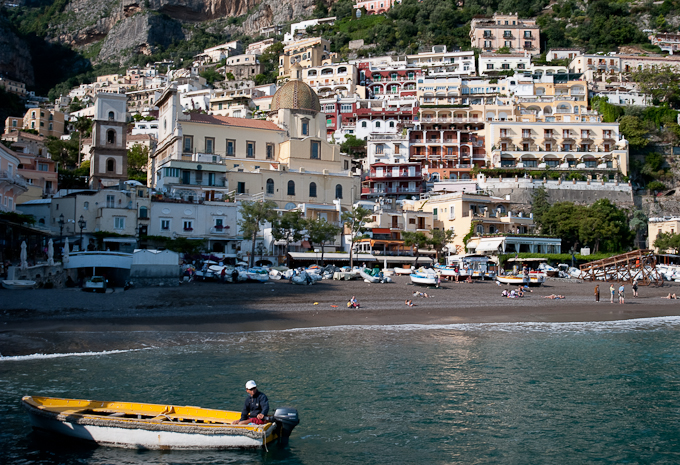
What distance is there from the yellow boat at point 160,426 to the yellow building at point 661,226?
63038 mm

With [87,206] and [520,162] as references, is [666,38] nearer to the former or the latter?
[520,162]

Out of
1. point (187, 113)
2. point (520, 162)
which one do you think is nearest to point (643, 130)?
point (520, 162)

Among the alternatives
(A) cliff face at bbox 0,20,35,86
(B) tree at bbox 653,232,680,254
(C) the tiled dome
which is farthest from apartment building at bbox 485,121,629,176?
(A) cliff face at bbox 0,20,35,86

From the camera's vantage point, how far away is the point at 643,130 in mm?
87688

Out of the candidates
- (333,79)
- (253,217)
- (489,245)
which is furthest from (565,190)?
(333,79)

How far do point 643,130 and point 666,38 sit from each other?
172ft

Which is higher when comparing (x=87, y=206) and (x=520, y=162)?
(x=520, y=162)

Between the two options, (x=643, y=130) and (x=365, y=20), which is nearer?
(x=643, y=130)

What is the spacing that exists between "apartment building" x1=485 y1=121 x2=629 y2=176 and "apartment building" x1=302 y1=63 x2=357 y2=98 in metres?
37.6

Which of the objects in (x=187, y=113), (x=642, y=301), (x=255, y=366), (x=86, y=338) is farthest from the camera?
(x=187, y=113)

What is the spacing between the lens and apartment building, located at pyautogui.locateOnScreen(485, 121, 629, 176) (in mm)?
83062

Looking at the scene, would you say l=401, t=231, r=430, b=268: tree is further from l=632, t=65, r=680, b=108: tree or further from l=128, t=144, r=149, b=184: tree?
l=632, t=65, r=680, b=108: tree

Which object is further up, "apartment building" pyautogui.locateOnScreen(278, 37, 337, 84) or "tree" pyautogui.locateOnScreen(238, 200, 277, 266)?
"apartment building" pyautogui.locateOnScreen(278, 37, 337, 84)

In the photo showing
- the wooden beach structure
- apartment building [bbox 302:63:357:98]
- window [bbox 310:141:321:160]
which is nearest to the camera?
the wooden beach structure
